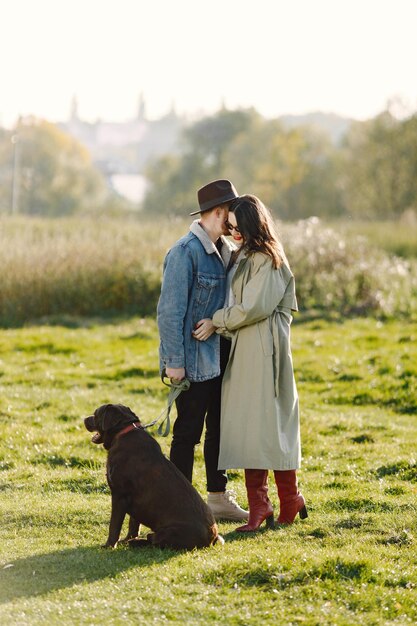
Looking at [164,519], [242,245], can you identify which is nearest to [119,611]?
[164,519]

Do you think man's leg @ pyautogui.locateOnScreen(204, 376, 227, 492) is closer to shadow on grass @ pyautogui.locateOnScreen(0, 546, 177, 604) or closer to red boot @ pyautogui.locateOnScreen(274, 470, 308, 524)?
red boot @ pyautogui.locateOnScreen(274, 470, 308, 524)

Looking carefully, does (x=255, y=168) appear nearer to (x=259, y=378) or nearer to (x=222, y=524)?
(x=222, y=524)

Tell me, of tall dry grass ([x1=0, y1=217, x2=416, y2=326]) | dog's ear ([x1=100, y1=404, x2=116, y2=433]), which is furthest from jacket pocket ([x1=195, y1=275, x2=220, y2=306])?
tall dry grass ([x1=0, y1=217, x2=416, y2=326])

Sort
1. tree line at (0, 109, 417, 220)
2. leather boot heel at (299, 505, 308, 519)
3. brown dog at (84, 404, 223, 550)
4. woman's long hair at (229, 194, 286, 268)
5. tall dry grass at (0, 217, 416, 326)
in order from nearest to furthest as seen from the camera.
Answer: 1. brown dog at (84, 404, 223, 550)
2. woman's long hair at (229, 194, 286, 268)
3. leather boot heel at (299, 505, 308, 519)
4. tall dry grass at (0, 217, 416, 326)
5. tree line at (0, 109, 417, 220)

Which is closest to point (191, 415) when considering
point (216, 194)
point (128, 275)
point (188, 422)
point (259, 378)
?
point (188, 422)

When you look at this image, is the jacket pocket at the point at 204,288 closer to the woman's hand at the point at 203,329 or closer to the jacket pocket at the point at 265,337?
the woman's hand at the point at 203,329

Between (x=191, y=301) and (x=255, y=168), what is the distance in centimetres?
5200

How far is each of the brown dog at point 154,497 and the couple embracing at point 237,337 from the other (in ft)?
1.65

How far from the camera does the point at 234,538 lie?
242 inches

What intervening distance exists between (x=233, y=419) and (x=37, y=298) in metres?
11.6

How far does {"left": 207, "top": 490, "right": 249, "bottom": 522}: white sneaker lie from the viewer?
6637mm

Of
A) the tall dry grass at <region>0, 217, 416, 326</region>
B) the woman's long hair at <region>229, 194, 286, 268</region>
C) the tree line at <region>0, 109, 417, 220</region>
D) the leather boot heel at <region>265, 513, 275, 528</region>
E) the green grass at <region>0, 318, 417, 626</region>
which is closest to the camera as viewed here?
the green grass at <region>0, 318, 417, 626</region>

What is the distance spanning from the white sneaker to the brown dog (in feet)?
A: 2.62

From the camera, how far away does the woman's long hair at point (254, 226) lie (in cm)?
600
